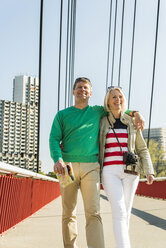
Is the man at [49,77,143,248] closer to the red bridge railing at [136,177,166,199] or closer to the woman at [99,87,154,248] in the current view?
the woman at [99,87,154,248]

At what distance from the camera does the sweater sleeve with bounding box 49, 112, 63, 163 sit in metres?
2.73

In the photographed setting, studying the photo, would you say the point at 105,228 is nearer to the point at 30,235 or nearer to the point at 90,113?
the point at 30,235

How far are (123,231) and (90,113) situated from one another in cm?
89

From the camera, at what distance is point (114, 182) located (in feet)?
8.67

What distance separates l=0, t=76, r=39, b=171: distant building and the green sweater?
419 ft

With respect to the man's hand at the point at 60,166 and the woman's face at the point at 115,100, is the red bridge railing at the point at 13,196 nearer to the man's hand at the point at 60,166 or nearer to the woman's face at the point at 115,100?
the man's hand at the point at 60,166

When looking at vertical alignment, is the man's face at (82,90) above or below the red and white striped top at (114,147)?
above

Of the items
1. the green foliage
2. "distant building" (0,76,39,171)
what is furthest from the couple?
"distant building" (0,76,39,171)

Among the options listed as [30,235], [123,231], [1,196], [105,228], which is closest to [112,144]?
[123,231]

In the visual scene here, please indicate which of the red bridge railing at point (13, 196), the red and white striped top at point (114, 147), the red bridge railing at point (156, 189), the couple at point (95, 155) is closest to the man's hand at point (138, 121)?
the couple at point (95, 155)

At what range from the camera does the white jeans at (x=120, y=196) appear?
2496 mm

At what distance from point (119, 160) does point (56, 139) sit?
48 centimetres

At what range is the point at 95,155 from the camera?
2830 millimetres

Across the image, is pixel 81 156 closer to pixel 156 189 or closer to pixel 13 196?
pixel 13 196
